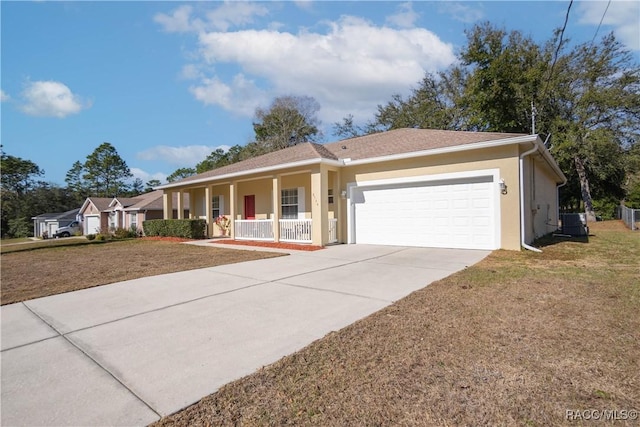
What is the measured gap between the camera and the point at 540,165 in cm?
1267

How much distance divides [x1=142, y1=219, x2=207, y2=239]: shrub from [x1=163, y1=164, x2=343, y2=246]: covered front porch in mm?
659

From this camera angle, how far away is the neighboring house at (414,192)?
30.7 feet

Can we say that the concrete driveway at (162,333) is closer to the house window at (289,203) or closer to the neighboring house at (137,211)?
the house window at (289,203)

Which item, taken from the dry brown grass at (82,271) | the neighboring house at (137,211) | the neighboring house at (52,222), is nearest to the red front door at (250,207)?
the dry brown grass at (82,271)

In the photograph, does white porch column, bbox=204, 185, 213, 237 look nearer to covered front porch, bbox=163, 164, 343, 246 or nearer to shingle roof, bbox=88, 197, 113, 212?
covered front porch, bbox=163, 164, 343, 246

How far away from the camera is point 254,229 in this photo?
14.8 m

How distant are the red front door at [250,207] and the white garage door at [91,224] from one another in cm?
2401

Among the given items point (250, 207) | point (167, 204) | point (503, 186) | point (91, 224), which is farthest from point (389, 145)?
point (91, 224)

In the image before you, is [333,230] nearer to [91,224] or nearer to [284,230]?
[284,230]

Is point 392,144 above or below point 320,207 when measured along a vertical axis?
above

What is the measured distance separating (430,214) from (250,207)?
A: 9.38 meters

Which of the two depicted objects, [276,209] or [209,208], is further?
[209,208]

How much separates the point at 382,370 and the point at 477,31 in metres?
28.7

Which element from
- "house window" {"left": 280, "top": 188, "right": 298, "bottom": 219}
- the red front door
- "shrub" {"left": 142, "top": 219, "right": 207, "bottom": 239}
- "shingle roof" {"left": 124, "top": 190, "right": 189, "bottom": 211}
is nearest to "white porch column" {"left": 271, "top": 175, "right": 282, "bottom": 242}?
"house window" {"left": 280, "top": 188, "right": 298, "bottom": 219}
